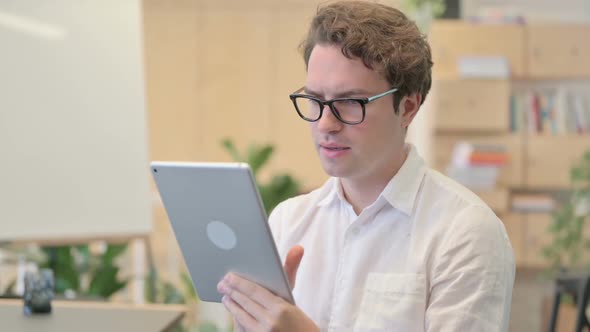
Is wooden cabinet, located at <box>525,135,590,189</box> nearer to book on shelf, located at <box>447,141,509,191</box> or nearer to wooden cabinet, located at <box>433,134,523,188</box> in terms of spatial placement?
wooden cabinet, located at <box>433,134,523,188</box>

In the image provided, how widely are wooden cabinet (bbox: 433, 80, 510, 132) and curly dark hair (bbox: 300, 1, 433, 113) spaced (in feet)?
13.2

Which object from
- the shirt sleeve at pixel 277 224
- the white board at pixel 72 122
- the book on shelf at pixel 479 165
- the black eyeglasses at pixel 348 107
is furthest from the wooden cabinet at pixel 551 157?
the black eyeglasses at pixel 348 107

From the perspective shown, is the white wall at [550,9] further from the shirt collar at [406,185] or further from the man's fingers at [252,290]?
the man's fingers at [252,290]

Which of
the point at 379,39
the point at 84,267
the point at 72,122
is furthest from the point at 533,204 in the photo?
the point at 379,39

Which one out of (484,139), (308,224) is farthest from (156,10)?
(308,224)

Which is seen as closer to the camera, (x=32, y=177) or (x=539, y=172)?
(x=32, y=177)

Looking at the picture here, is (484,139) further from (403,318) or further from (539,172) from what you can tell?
(403,318)

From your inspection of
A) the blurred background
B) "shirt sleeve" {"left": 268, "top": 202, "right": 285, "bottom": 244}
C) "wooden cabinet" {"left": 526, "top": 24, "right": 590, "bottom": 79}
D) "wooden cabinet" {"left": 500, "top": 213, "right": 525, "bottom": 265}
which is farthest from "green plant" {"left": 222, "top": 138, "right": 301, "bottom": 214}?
"shirt sleeve" {"left": 268, "top": 202, "right": 285, "bottom": 244}

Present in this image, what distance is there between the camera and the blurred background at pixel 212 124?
3.50 meters

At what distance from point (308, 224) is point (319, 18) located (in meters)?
0.40

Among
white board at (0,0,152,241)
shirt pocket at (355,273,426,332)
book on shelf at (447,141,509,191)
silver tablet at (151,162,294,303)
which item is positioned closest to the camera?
silver tablet at (151,162,294,303)

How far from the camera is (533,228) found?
18.3ft

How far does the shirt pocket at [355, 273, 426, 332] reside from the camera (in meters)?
1.52

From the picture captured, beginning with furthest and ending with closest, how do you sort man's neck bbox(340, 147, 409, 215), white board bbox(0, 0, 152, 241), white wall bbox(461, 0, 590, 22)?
white wall bbox(461, 0, 590, 22) < white board bbox(0, 0, 152, 241) < man's neck bbox(340, 147, 409, 215)
